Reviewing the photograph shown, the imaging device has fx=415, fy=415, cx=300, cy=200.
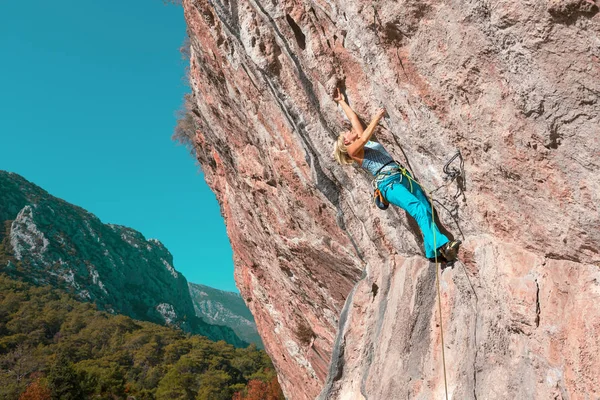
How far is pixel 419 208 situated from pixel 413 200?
0.34 ft

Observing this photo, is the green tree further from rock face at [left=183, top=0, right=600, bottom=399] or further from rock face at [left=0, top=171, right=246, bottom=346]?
rock face at [left=0, top=171, right=246, bottom=346]

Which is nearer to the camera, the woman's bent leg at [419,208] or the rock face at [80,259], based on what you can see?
the woman's bent leg at [419,208]

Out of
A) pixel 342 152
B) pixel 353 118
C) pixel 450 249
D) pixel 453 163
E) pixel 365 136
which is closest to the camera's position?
pixel 453 163

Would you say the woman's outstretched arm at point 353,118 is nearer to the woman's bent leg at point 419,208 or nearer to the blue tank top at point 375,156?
the blue tank top at point 375,156

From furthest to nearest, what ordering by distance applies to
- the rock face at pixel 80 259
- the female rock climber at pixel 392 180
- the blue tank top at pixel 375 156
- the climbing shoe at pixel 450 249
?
the rock face at pixel 80 259, the blue tank top at pixel 375 156, the female rock climber at pixel 392 180, the climbing shoe at pixel 450 249

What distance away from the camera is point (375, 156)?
468cm

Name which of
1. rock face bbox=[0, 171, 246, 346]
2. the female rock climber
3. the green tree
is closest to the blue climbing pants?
the female rock climber

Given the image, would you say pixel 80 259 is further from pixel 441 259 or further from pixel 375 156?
pixel 441 259

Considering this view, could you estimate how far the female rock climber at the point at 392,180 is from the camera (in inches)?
171

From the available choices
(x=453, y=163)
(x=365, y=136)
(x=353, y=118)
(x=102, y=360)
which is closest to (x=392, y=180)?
(x=365, y=136)

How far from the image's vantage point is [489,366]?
3678 mm

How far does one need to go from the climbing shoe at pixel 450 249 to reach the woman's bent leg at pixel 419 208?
63 mm

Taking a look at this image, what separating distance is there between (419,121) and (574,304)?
199cm

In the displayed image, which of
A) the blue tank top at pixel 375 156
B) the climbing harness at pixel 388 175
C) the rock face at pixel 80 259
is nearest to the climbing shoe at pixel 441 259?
the climbing harness at pixel 388 175
